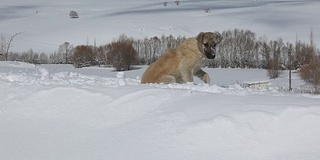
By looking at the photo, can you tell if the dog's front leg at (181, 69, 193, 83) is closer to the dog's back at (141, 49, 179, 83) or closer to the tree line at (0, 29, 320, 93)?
the dog's back at (141, 49, 179, 83)

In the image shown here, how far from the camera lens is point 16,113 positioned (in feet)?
18.6

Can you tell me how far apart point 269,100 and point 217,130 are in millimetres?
901

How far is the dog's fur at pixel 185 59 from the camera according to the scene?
857 cm

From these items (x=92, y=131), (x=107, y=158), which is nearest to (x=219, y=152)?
(x=107, y=158)

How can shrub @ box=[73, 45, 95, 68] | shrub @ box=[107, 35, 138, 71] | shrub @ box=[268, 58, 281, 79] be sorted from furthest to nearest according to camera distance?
1. shrub @ box=[73, 45, 95, 68]
2. shrub @ box=[107, 35, 138, 71]
3. shrub @ box=[268, 58, 281, 79]

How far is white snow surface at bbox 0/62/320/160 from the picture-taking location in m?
4.10

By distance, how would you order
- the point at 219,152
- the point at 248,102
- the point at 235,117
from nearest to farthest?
the point at 219,152
the point at 235,117
the point at 248,102

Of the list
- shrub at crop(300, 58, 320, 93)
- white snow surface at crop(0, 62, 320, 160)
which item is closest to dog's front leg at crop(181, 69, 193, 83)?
white snow surface at crop(0, 62, 320, 160)

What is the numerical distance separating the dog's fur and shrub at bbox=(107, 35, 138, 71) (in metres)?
56.4

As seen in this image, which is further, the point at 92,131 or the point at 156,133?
the point at 92,131

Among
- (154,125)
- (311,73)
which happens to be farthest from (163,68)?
(311,73)

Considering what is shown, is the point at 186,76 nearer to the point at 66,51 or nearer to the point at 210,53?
the point at 210,53

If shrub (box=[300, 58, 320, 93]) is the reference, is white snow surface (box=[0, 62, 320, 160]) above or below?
above

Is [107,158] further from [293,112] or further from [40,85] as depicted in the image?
[40,85]
